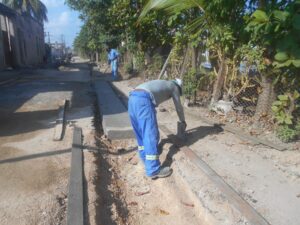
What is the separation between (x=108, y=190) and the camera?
4496mm

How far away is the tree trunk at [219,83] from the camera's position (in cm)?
763

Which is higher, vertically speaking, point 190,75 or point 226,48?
point 226,48

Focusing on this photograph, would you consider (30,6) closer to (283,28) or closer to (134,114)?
(134,114)

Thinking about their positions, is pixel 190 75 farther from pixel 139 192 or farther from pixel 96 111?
pixel 139 192

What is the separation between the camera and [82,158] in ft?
16.7

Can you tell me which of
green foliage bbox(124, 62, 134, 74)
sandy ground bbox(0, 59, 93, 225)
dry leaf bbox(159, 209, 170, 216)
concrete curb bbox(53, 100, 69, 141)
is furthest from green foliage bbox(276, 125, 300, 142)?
green foliage bbox(124, 62, 134, 74)

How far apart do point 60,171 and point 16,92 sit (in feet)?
27.4

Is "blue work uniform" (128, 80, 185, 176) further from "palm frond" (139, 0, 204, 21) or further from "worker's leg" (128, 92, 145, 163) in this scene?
"palm frond" (139, 0, 204, 21)

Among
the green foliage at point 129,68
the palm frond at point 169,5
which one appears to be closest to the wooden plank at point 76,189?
the palm frond at point 169,5

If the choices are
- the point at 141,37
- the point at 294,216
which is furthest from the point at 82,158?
the point at 141,37

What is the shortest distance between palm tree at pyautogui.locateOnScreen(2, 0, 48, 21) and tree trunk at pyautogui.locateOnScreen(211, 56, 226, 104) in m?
36.7


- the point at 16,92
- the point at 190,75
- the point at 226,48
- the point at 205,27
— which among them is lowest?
the point at 16,92

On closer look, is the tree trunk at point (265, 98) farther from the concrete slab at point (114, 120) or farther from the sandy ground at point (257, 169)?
the concrete slab at point (114, 120)

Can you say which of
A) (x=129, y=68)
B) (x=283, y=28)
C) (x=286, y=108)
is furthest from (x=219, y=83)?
(x=129, y=68)
